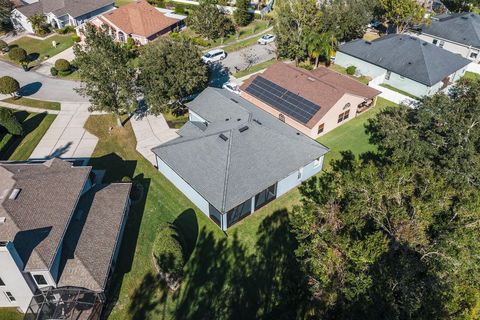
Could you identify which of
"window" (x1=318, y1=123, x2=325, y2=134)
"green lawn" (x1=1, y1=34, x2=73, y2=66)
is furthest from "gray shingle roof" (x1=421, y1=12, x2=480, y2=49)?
"green lawn" (x1=1, y1=34, x2=73, y2=66)

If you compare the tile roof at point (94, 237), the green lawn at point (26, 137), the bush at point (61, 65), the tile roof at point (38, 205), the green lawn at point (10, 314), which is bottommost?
the green lawn at point (10, 314)

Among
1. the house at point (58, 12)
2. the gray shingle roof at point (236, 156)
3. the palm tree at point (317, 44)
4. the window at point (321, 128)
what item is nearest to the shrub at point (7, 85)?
the house at point (58, 12)

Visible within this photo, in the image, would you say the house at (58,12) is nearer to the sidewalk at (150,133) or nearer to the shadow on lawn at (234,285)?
the sidewalk at (150,133)

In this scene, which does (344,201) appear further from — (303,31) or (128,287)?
(303,31)

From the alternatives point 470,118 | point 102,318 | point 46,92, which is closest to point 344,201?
point 470,118

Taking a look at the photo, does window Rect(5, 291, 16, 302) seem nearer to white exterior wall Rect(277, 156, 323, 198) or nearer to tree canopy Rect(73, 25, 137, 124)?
tree canopy Rect(73, 25, 137, 124)

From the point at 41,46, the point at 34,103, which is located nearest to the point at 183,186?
the point at 34,103
